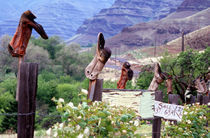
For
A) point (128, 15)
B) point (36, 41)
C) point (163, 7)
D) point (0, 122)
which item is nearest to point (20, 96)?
point (0, 122)

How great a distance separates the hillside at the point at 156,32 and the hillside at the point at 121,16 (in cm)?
3416

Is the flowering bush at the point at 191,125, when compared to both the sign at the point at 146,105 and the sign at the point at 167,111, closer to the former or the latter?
the sign at the point at 167,111

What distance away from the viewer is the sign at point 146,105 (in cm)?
504

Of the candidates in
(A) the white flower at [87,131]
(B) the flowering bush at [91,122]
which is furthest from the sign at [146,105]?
(A) the white flower at [87,131]

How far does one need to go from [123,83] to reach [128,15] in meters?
125

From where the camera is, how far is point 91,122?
2.56 meters

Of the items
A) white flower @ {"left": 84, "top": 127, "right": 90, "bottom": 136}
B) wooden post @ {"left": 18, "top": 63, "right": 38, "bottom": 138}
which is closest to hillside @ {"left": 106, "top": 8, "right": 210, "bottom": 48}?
wooden post @ {"left": 18, "top": 63, "right": 38, "bottom": 138}

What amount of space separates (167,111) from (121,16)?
126368 millimetres

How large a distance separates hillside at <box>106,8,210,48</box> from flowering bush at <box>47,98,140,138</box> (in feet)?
228

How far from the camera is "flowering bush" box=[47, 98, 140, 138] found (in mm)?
2512

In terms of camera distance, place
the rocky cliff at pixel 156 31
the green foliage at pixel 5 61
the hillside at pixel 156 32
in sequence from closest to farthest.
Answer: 1. the green foliage at pixel 5 61
2. the rocky cliff at pixel 156 31
3. the hillside at pixel 156 32

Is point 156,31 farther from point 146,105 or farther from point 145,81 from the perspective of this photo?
point 146,105

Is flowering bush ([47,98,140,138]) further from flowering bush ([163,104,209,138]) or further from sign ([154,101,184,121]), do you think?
sign ([154,101,184,121])

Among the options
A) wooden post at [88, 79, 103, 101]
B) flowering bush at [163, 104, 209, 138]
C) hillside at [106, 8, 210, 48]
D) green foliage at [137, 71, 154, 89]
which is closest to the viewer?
wooden post at [88, 79, 103, 101]
